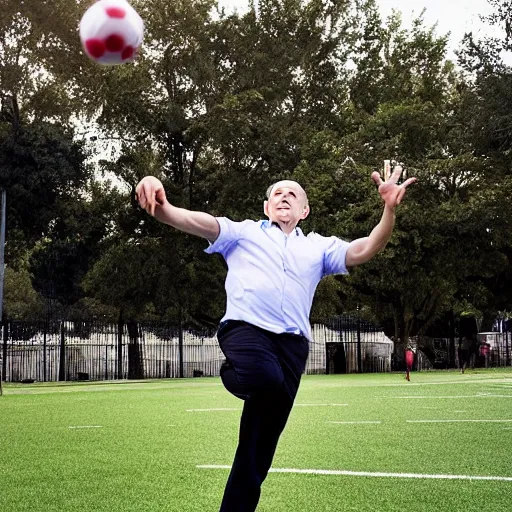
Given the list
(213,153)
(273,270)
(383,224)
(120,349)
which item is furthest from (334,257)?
(213,153)

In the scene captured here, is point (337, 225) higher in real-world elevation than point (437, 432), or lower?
higher

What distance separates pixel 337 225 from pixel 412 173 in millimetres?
3547

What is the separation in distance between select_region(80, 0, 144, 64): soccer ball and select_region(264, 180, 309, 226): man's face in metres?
1.20

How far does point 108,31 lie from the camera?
528 cm

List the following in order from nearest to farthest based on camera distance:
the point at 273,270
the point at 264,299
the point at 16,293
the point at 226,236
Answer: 1. the point at 264,299
2. the point at 273,270
3. the point at 226,236
4. the point at 16,293

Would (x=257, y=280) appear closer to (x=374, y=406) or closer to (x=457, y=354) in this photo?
(x=374, y=406)

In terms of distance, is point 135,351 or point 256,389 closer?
point 256,389

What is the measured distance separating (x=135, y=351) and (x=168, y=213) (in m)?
30.2

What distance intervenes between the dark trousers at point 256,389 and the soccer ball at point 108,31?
174 centimetres

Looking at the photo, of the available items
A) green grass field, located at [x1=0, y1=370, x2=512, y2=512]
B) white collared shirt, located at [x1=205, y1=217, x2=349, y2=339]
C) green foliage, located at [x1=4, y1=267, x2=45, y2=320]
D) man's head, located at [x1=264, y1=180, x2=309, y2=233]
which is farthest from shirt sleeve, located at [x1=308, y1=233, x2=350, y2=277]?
green foliage, located at [x1=4, y1=267, x2=45, y2=320]

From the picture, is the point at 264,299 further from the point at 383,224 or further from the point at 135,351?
the point at 135,351

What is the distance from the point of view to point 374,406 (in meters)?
14.3

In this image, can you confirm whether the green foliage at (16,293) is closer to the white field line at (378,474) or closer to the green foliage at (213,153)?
the green foliage at (213,153)

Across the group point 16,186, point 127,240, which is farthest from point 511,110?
point 16,186
